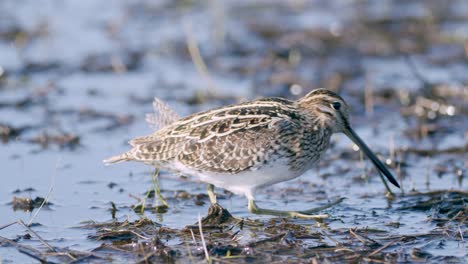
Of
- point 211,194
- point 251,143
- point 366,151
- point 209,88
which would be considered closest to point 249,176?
point 251,143

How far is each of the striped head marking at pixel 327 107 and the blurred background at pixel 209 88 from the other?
0.79m

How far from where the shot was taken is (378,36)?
45.2 ft

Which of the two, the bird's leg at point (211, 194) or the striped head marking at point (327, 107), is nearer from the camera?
the striped head marking at point (327, 107)

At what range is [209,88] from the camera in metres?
11.6

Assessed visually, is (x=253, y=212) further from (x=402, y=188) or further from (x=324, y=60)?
(x=324, y=60)

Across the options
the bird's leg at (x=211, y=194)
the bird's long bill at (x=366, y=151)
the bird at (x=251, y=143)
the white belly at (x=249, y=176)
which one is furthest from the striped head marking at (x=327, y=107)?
the bird's leg at (x=211, y=194)

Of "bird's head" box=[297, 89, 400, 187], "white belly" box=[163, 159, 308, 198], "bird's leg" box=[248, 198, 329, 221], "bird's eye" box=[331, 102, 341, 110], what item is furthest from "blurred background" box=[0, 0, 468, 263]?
"bird's eye" box=[331, 102, 341, 110]

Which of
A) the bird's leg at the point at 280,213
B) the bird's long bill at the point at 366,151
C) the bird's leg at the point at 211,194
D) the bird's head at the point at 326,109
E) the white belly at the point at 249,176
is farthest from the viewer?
the bird's long bill at the point at 366,151

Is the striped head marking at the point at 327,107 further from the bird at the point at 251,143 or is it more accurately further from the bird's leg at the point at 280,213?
the bird's leg at the point at 280,213

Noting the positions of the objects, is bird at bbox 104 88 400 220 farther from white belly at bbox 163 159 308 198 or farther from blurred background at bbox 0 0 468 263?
blurred background at bbox 0 0 468 263

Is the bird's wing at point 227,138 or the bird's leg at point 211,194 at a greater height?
the bird's wing at point 227,138

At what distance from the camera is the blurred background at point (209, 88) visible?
860 centimetres

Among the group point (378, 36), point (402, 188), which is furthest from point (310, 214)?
point (378, 36)

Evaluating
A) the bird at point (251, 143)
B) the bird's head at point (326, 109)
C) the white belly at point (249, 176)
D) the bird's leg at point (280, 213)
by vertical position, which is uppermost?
the bird's head at point (326, 109)
